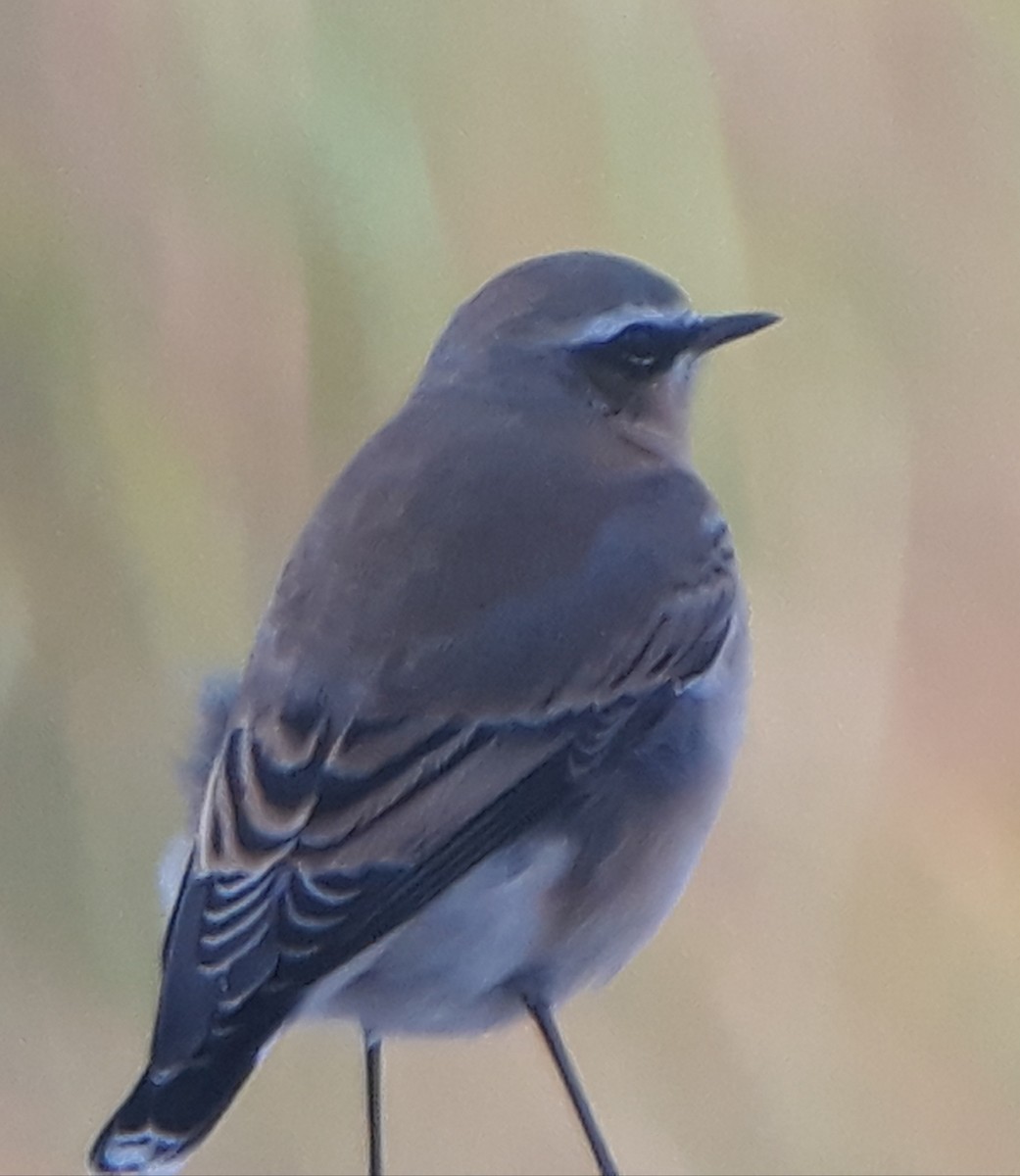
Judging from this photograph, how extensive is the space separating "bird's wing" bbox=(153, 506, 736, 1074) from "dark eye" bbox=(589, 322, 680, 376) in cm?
19

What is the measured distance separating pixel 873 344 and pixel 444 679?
409 millimetres

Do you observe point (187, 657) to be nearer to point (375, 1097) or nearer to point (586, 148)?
point (375, 1097)

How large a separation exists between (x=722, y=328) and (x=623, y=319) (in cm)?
7

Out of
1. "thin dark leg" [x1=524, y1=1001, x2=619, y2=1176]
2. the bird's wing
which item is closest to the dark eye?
the bird's wing

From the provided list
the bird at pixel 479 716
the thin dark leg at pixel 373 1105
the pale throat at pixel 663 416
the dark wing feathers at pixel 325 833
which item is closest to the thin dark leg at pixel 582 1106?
the bird at pixel 479 716

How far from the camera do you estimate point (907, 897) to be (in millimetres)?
1267

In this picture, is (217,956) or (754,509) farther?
(754,509)

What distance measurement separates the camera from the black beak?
1.20m

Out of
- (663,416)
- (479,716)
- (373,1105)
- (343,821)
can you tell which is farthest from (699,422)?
(373,1105)

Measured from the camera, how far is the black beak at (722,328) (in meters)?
1.20

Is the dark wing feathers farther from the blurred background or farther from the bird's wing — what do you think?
the blurred background

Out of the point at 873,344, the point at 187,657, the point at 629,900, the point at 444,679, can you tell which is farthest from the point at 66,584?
the point at 873,344

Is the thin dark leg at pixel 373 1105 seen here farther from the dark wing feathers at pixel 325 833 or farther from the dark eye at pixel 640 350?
the dark eye at pixel 640 350

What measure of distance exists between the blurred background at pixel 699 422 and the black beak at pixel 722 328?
4 centimetres
